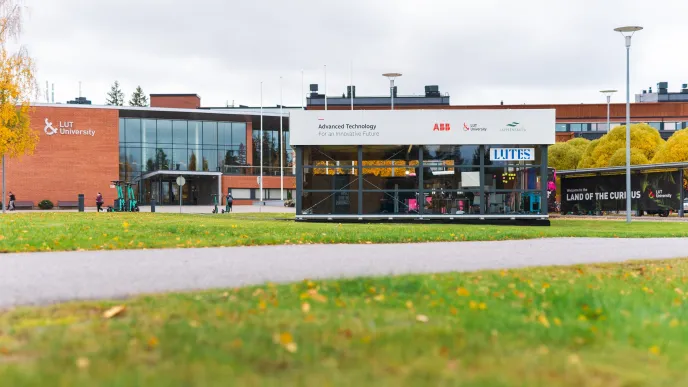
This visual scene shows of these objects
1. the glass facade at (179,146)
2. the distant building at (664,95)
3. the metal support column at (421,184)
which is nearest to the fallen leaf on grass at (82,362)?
the metal support column at (421,184)

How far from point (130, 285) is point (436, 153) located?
900 inches

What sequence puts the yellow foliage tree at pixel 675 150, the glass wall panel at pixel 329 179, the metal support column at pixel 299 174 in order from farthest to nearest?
the yellow foliage tree at pixel 675 150, the glass wall panel at pixel 329 179, the metal support column at pixel 299 174

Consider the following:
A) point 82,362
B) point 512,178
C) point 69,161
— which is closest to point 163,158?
point 69,161

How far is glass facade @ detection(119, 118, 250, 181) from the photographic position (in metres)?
66.0

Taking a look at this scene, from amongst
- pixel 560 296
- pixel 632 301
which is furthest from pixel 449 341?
pixel 632 301

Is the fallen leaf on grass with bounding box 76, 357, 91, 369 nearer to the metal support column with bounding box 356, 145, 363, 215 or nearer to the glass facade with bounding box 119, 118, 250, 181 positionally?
the metal support column with bounding box 356, 145, 363, 215

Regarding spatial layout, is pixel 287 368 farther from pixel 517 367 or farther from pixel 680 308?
pixel 680 308

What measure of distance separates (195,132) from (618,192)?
144ft

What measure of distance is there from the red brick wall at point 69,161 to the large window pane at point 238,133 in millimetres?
12146

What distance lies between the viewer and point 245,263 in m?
9.99

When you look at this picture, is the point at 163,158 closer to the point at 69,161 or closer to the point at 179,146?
A: the point at 179,146

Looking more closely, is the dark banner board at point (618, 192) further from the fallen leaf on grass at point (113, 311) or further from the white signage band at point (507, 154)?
the fallen leaf on grass at point (113, 311)

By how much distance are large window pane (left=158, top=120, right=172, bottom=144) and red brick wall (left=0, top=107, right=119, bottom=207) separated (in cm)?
445

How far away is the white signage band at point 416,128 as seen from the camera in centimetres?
2877
